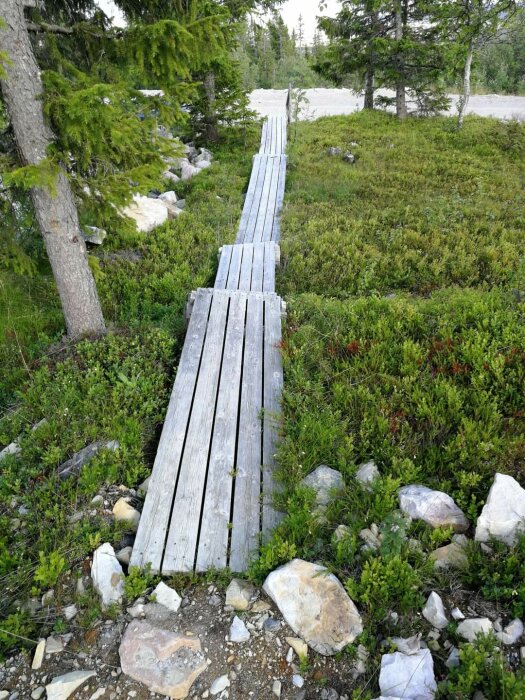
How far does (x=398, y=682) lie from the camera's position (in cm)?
271

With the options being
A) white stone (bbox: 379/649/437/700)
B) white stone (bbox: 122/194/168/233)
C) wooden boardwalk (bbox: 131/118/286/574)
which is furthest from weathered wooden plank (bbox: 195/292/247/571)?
white stone (bbox: 122/194/168/233)

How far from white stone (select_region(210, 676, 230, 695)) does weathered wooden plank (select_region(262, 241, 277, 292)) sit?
6268mm

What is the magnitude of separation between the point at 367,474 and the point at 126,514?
2301 millimetres

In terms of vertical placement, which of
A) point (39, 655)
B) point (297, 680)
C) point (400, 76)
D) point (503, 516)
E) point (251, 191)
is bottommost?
point (297, 680)

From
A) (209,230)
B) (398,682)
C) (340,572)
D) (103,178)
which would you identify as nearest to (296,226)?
(209,230)

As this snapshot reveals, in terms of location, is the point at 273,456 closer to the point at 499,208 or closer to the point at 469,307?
the point at 469,307

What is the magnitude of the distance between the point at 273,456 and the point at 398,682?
6.78 ft

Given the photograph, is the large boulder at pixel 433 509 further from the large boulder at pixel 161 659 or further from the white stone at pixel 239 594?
the large boulder at pixel 161 659

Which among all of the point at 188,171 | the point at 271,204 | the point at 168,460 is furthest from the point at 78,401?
the point at 188,171

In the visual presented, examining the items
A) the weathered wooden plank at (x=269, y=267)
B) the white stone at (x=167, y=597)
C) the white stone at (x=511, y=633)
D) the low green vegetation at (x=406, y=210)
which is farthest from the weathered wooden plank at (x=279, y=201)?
the white stone at (x=511, y=633)

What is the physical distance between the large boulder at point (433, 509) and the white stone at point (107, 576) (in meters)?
2.44

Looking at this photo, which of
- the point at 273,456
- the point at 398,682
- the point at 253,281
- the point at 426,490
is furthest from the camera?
the point at 253,281

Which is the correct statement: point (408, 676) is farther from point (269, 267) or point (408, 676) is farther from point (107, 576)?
point (269, 267)

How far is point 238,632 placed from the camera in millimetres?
3115
